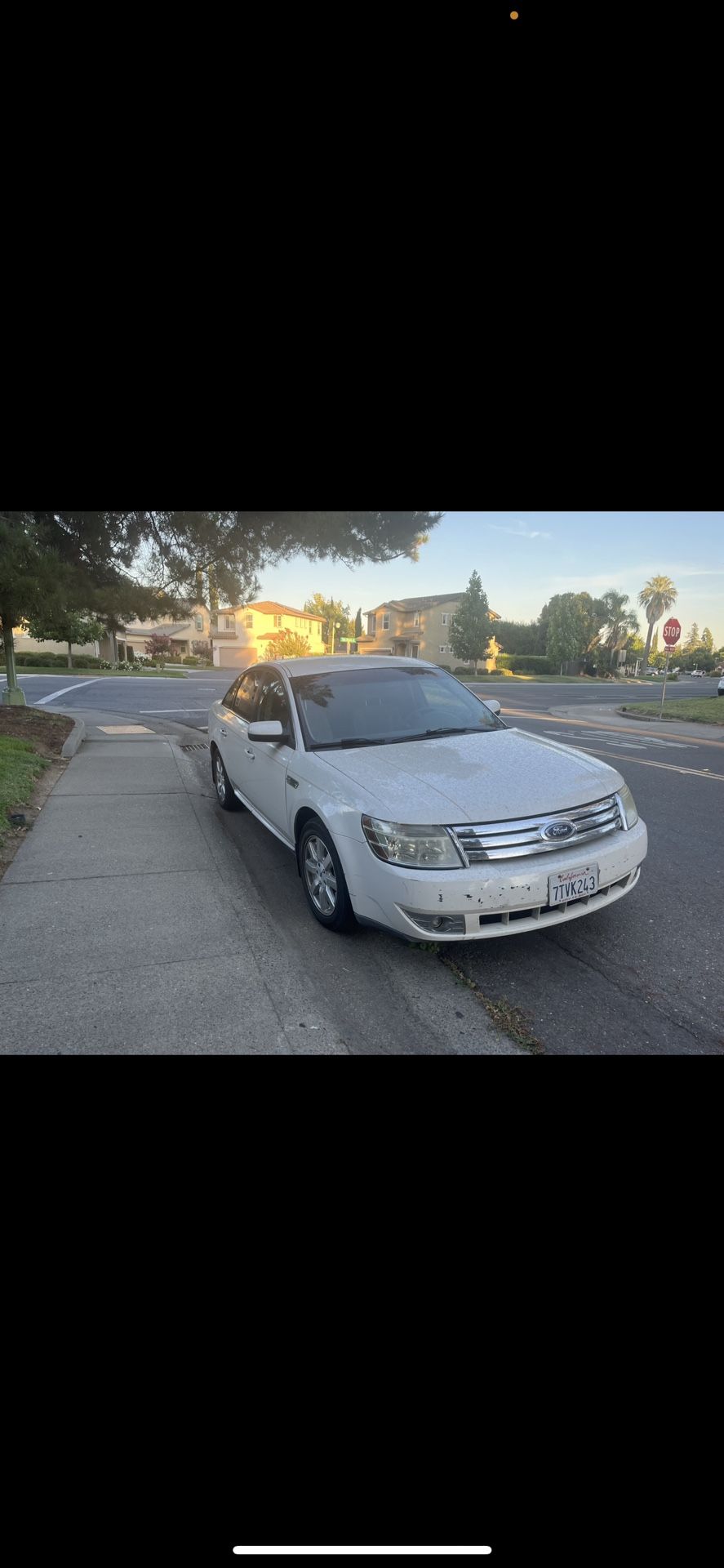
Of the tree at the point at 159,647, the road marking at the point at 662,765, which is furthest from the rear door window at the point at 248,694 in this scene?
the tree at the point at 159,647

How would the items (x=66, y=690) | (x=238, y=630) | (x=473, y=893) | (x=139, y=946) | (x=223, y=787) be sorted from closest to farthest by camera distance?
(x=473, y=893), (x=139, y=946), (x=223, y=787), (x=66, y=690), (x=238, y=630)

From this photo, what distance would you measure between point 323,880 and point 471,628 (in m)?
15.9

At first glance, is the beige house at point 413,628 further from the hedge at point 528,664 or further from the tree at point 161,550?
the hedge at point 528,664

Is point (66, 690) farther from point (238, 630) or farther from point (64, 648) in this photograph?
point (64, 648)

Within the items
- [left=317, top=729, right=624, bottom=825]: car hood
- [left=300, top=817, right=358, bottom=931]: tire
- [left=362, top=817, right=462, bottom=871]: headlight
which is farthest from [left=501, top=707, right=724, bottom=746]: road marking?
[left=362, top=817, right=462, bottom=871]: headlight

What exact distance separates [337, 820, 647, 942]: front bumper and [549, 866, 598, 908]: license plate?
3cm

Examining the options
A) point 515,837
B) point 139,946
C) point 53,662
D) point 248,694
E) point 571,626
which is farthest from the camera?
point 53,662

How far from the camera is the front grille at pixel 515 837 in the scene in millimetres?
2887

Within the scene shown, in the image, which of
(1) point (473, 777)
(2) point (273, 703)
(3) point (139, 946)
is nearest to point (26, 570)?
(2) point (273, 703)

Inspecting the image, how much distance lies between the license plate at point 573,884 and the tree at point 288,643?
16.2 metres

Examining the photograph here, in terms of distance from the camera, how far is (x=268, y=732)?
4.04 meters

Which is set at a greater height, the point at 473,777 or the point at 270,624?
the point at 270,624
